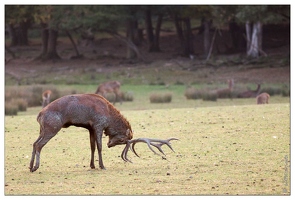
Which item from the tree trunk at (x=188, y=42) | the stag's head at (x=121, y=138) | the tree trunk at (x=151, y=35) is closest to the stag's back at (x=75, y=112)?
the stag's head at (x=121, y=138)

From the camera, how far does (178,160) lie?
36.7 ft

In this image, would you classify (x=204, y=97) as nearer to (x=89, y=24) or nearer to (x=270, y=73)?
(x=270, y=73)

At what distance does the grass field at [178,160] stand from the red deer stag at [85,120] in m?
0.42

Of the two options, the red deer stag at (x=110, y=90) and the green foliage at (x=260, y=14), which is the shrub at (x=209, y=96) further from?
the green foliage at (x=260, y=14)

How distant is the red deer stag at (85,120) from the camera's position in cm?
1023

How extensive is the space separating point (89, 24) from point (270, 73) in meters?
9.57

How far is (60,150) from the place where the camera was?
495 inches

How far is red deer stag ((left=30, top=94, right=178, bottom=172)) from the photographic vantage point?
33.6ft

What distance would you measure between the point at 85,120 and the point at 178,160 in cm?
173

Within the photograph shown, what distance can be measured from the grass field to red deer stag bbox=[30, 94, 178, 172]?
16.3 inches

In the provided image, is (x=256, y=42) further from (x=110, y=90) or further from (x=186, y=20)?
(x=110, y=90)

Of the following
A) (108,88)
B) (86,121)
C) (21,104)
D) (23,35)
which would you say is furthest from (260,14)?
(86,121)

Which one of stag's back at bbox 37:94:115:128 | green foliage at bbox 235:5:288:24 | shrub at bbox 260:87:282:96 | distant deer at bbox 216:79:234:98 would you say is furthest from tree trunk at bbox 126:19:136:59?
stag's back at bbox 37:94:115:128

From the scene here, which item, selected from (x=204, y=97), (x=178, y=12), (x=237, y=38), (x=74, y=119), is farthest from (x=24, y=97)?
(x=237, y=38)
